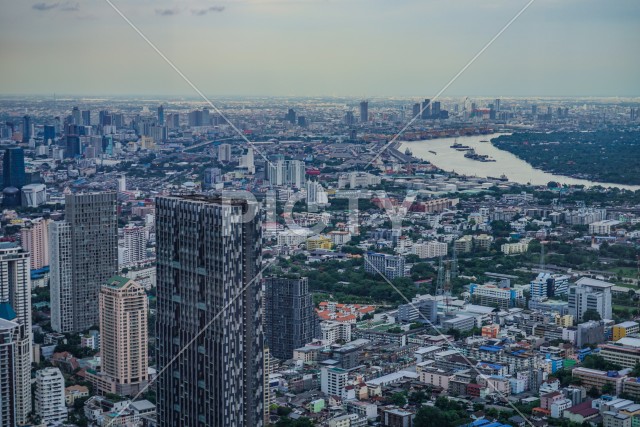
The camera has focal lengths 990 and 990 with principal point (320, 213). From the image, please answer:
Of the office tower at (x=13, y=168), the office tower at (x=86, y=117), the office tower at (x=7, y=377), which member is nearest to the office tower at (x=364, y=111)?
the office tower at (x=86, y=117)

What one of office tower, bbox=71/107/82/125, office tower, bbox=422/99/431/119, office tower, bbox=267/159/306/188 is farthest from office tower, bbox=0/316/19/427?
office tower, bbox=422/99/431/119

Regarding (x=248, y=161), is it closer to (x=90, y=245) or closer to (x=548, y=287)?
(x=90, y=245)

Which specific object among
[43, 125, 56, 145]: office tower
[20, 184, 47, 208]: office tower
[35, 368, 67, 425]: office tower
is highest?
[43, 125, 56, 145]: office tower

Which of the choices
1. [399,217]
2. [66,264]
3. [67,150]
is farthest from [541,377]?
[67,150]

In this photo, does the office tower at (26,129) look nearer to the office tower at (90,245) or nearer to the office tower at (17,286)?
the office tower at (90,245)

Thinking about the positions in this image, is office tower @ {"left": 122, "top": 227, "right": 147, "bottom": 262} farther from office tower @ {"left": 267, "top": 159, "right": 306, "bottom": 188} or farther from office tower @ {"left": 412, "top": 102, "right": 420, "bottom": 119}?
office tower @ {"left": 412, "top": 102, "right": 420, "bottom": 119}
